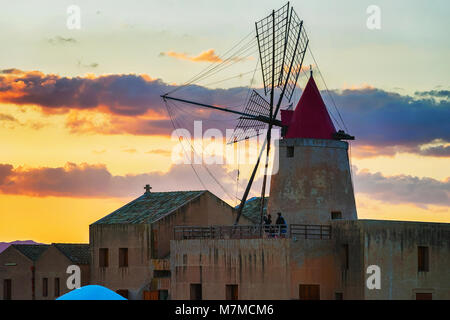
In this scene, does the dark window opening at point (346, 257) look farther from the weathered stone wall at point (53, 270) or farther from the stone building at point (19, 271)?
the stone building at point (19, 271)

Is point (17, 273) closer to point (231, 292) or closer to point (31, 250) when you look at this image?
point (31, 250)

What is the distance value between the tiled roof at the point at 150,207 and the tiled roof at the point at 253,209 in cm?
414

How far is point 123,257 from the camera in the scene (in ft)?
199

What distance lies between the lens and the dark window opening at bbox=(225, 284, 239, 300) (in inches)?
1980

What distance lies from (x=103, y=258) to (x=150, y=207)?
403 centimetres

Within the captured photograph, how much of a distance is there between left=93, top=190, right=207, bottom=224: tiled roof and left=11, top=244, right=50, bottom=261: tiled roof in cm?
811

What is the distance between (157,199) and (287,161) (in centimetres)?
1212

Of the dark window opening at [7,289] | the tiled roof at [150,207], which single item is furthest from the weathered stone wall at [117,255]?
the dark window opening at [7,289]

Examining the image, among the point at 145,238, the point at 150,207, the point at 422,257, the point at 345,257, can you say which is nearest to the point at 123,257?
the point at 145,238

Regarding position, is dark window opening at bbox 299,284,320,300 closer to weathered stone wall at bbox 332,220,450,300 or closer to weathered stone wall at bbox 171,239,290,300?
weathered stone wall at bbox 171,239,290,300

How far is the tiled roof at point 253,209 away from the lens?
2537 inches

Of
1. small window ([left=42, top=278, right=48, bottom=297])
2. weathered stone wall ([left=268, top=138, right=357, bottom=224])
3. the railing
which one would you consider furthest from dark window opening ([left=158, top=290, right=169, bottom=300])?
small window ([left=42, top=278, right=48, bottom=297])
